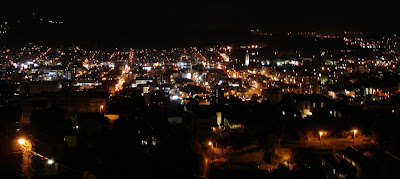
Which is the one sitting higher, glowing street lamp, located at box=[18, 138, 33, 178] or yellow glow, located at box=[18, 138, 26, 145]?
yellow glow, located at box=[18, 138, 26, 145]

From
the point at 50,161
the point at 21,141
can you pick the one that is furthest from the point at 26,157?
the point at 21,141

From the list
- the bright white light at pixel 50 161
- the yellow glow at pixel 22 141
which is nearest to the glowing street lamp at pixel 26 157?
the yellow glow at pixel 22 141

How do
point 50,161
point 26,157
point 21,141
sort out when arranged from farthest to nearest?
point 21,141 < point 50,161 < point 26,157

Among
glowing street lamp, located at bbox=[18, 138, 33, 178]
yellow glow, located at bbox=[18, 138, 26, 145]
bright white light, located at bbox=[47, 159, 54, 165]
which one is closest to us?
glowing street lamp, located at bbox=[18, 138, 33, 178]

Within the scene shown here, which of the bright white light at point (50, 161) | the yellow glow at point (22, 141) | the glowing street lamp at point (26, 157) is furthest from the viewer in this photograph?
the yellow glow at point (22, 141)

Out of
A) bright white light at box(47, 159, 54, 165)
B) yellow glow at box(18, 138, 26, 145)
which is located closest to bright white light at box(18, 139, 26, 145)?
yellow glow at box(18, 138, 26, 145)

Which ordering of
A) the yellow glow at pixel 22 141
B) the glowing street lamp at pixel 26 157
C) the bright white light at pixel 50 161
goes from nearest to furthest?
the glowing street lamp at pixel 26 157, the bright white light at pixel 50 161, the yellow glow at pixel 22 141

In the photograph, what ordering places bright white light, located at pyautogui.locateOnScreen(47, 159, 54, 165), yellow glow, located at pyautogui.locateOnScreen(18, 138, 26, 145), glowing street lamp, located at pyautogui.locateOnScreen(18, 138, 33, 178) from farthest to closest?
yellow glow, located at pyautogui.locateOnScreen(18, 138, 26, 145) < bright white light, located at pyautogui.locateOnScreen(47, 159, 54, 165) < glowing street lamp, located at pyautogui.locateOnScreen(18, 138, 33, 178)

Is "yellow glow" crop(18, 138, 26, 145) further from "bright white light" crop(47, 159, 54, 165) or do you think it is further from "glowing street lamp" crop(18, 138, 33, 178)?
"bright white light" crop(47, 159, 54, 165)

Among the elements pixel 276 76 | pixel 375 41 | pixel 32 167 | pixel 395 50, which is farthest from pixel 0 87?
pixel 375 41

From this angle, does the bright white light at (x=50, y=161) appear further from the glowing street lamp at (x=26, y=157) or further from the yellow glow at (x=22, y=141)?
the yellow glow at (x=22, y=141)

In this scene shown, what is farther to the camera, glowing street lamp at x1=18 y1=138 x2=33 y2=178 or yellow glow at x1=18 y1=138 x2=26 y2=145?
yellow glow at x1=18 y1=138 x2=26 y2=145

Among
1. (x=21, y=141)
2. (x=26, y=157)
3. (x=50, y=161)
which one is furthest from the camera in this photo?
(x=21, y=141)

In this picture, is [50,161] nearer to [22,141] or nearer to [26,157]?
[26,157]
